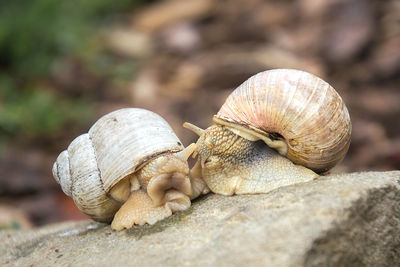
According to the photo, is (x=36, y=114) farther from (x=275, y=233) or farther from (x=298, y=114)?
(x=275, y=233)

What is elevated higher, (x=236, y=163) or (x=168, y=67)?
(x=168, y=67)

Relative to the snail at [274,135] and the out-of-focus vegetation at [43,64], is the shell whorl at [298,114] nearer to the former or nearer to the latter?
the snail at [274,135]

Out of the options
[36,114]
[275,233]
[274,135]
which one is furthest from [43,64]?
[275,233]

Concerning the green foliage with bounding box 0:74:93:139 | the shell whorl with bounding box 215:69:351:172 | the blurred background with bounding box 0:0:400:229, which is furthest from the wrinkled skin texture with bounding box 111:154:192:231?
the green foliage with bounding box 0:74:93:139

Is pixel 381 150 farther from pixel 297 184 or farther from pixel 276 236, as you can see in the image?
pixel 276 236

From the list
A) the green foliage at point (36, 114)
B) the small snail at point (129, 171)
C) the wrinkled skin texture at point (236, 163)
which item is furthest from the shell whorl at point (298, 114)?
the green foliage at point (36, 114)
